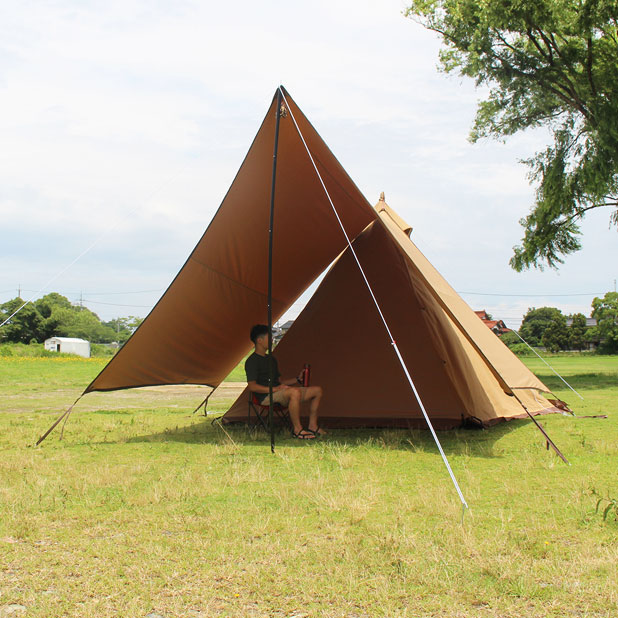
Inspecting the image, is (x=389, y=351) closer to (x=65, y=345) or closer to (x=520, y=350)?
(x=520, y=350)

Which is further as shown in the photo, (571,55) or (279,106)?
(571,55)

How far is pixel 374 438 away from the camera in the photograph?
5.75m

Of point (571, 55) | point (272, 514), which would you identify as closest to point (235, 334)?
point (272, 514)

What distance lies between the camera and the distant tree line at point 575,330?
42.5m

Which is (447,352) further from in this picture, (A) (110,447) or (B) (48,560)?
(B) (48,560)

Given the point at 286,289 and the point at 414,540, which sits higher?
the point at 286,289

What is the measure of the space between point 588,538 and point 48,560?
224 centimetres

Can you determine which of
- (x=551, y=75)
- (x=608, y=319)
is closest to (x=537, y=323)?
(x=608, y=319)

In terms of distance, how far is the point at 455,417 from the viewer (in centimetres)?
634

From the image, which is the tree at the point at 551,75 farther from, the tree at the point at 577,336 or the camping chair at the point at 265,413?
the tree at the point at 577,336

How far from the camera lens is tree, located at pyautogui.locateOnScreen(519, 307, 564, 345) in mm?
59656

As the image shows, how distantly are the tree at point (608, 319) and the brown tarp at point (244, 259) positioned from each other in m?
39.1

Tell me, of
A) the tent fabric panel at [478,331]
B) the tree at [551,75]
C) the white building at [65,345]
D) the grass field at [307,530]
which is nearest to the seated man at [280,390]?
the grass field at [307,530]

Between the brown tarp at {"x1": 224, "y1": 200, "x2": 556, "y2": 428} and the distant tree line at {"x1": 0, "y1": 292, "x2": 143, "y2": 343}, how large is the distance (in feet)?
132
